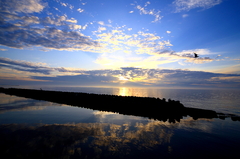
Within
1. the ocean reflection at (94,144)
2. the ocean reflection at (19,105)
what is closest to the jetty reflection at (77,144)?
the ocean reflection at (94,144)

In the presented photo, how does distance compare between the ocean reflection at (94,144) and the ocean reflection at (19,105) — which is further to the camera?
the ocean reflection at (19,105)

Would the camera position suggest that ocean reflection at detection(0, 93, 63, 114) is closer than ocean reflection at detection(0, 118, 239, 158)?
No

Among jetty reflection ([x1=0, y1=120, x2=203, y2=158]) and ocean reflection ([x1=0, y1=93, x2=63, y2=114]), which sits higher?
ocean reflection ([x1=0, y1=93, x2=63, y2=114])

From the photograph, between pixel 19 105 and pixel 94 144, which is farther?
pixel 19 105

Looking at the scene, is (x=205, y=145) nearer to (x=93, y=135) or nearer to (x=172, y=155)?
(x=172, y=155)

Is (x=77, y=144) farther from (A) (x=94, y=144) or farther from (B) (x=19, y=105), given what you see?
(B) (x=19, y=105)

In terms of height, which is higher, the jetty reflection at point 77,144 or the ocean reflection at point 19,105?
the ocean reflection at point 19,105

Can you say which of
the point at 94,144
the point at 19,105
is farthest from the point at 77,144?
the point at 19,105

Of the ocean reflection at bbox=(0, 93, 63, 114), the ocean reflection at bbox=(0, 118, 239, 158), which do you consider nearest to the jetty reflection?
the ocean reflection at bbox=(0, 118, 239, 158)

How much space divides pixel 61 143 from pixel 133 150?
452 centimetres

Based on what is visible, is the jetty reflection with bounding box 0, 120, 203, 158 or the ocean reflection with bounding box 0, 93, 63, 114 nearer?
the jetty reflection with bounding box 0, 120, 203, 158

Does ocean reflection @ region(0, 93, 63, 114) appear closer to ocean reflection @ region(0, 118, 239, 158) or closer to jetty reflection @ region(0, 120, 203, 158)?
ocean reflection @ region(0, 118, 239, 158)

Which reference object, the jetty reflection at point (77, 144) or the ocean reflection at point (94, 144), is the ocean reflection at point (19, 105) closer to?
the ocean reflection at point (94, 144)

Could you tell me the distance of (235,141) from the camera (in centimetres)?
976
